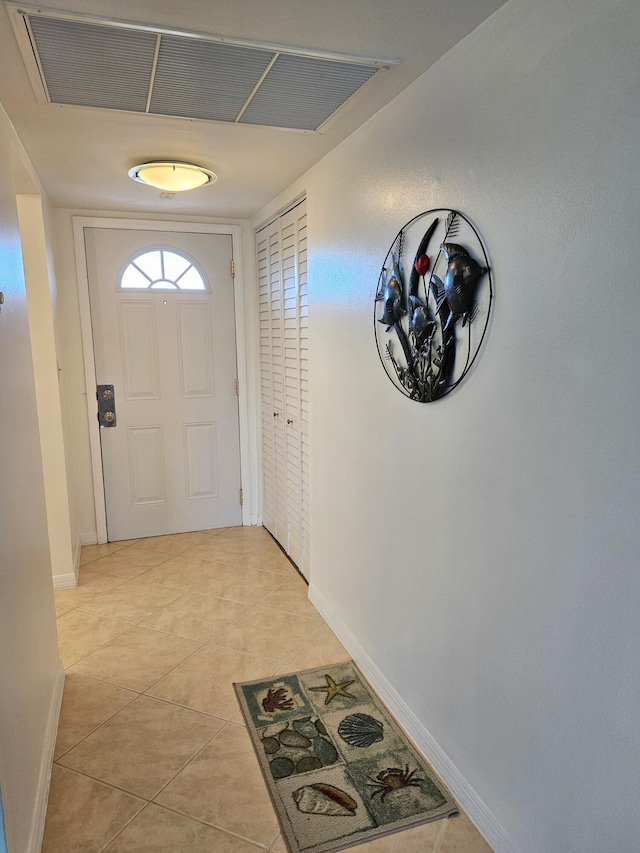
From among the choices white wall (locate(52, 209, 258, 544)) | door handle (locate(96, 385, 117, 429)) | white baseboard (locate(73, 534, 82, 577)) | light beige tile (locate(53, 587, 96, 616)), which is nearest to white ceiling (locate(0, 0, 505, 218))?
white wall (locate(52, 209, 258, 544))

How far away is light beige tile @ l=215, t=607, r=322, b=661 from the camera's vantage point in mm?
2639

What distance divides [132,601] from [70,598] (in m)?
0.35

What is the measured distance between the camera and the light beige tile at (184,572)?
11.0 feet

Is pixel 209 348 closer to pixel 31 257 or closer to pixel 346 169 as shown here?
pixel 31 257

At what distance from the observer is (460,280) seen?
5.13ft

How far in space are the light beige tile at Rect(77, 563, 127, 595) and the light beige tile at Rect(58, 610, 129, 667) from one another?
0.87ft

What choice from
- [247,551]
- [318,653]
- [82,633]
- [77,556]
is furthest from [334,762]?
[77,556]

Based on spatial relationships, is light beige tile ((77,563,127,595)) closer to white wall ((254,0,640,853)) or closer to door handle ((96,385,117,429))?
door handle ((96,385,117,429))

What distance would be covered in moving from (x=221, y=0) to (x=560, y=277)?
3.29 feet

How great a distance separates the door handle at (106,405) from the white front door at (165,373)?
3cm

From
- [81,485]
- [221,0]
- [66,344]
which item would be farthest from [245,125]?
[81,485]

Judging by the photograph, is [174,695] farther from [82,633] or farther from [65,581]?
[65,581]

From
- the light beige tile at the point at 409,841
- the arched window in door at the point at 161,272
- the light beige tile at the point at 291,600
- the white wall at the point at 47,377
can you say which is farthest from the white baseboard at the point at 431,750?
the arched window in door at the point at 161,272

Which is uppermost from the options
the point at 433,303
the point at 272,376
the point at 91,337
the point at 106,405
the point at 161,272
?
the point at 161,272
